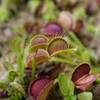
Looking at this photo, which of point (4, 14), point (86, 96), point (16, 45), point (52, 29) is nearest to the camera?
point (86, 96)

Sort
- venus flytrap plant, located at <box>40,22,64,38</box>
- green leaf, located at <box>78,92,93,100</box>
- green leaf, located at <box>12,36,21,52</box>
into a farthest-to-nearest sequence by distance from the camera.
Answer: venus flytrap plant, located at <box>40,22,64,38</box> < green leaf, located at <box>12,36,21,52</box> < green leaf, located at <box>78,92,93,100</box>

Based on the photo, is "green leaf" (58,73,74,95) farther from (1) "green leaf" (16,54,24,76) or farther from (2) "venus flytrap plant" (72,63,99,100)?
(1) "green leaf" (16,54,24,76)

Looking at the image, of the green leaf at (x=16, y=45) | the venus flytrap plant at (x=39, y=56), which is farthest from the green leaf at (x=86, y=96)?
the green leaf at (x=16, y=45)

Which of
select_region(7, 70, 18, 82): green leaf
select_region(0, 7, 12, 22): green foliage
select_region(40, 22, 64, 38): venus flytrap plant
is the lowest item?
select_region(7, 70, 18, 82): green leaf

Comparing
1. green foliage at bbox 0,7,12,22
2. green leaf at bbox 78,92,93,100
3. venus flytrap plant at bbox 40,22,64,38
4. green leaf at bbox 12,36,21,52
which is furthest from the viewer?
green foliage at bbox 0,7,12,22

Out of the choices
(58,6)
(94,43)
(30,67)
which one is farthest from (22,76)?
(58,6)

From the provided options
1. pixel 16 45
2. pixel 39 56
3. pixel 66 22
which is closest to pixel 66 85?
pixel 39 56

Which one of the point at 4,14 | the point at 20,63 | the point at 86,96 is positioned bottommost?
the point at 86,96

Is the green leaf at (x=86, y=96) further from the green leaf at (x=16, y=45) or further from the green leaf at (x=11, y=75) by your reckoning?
the green leaf at (x=16, y=45)

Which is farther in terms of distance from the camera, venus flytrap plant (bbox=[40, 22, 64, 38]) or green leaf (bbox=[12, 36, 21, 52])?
venus flytrap plant (bbox=[40, 22, 64, 38])

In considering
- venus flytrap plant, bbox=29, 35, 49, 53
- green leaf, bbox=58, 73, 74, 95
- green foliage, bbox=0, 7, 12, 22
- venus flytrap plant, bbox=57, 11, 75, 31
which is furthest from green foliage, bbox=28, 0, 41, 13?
green leaf, bbox=58, 73, 74, 95

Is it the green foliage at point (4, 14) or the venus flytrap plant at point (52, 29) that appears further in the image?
the green foliage at point (4, 14)

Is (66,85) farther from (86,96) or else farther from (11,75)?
(11,75)
